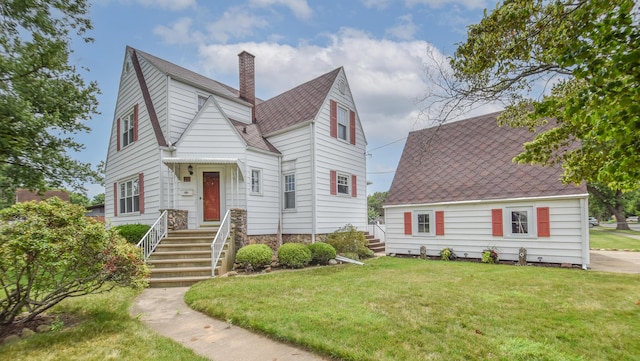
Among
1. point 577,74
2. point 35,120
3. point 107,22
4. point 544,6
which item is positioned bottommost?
point 577,74

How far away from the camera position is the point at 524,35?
3.71m

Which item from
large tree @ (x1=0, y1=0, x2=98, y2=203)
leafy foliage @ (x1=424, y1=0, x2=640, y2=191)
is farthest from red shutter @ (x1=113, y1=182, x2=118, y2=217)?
leafy foliage @ (x1=424, y1=0, x2=640, y2=191)

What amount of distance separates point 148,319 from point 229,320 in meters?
1.51

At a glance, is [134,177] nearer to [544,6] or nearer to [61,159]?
[61,159]

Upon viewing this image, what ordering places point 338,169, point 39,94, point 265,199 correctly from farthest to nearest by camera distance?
point 338,169 → point 265,199 → point 39,94

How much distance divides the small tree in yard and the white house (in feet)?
20.3

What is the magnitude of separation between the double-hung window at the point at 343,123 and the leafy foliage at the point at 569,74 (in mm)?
9684

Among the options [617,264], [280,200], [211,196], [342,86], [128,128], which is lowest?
[617,264]

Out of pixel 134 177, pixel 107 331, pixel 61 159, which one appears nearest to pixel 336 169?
pixel 134 177

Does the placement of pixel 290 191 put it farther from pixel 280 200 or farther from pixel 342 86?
pixel 342 86

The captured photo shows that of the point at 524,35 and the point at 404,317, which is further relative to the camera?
the point at 404,317

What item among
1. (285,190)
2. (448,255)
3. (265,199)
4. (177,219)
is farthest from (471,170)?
(177,219)

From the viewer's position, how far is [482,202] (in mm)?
11508

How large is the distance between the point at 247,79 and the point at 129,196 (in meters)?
7.78
